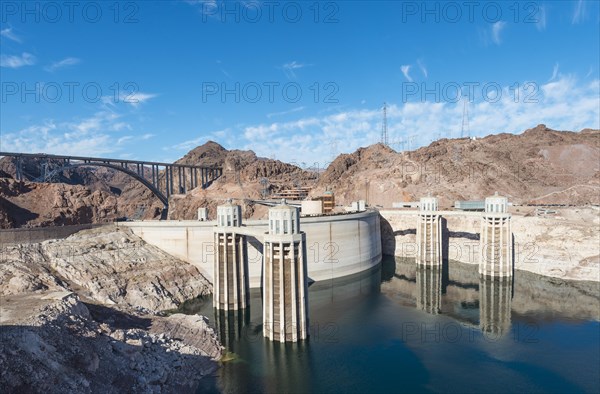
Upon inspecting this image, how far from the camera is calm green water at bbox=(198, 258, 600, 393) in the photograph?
26375 millimetres

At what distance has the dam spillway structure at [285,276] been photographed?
31.4 m

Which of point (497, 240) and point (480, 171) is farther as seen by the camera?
point (480, 171)

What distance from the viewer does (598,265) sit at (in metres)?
50.8

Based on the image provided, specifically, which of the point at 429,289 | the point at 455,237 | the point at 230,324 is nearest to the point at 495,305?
the point at 429,289

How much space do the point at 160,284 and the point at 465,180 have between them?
75.1 metres

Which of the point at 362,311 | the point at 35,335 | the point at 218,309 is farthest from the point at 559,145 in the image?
the point at 35,335

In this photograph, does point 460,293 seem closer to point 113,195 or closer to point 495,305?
point 495,305

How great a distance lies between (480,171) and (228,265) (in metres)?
75.5

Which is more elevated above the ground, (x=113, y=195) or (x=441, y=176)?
(x=441, y=176)

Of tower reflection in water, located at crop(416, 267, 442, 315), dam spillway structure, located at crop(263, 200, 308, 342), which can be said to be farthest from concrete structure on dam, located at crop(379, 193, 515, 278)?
dam spillway structure, located at crop(263, 200, 308, 342)

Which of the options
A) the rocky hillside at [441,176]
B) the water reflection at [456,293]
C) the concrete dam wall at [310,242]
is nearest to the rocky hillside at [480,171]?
the rocky hillside at [441,176]

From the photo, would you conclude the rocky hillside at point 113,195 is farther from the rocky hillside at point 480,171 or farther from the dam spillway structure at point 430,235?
the dam spillway structure at point 430,235

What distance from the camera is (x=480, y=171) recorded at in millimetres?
92000

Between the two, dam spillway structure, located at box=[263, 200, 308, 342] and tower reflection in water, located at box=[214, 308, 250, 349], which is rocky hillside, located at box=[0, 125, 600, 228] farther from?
dam spillway structure, located at box=[263, 200, 308, 342]
